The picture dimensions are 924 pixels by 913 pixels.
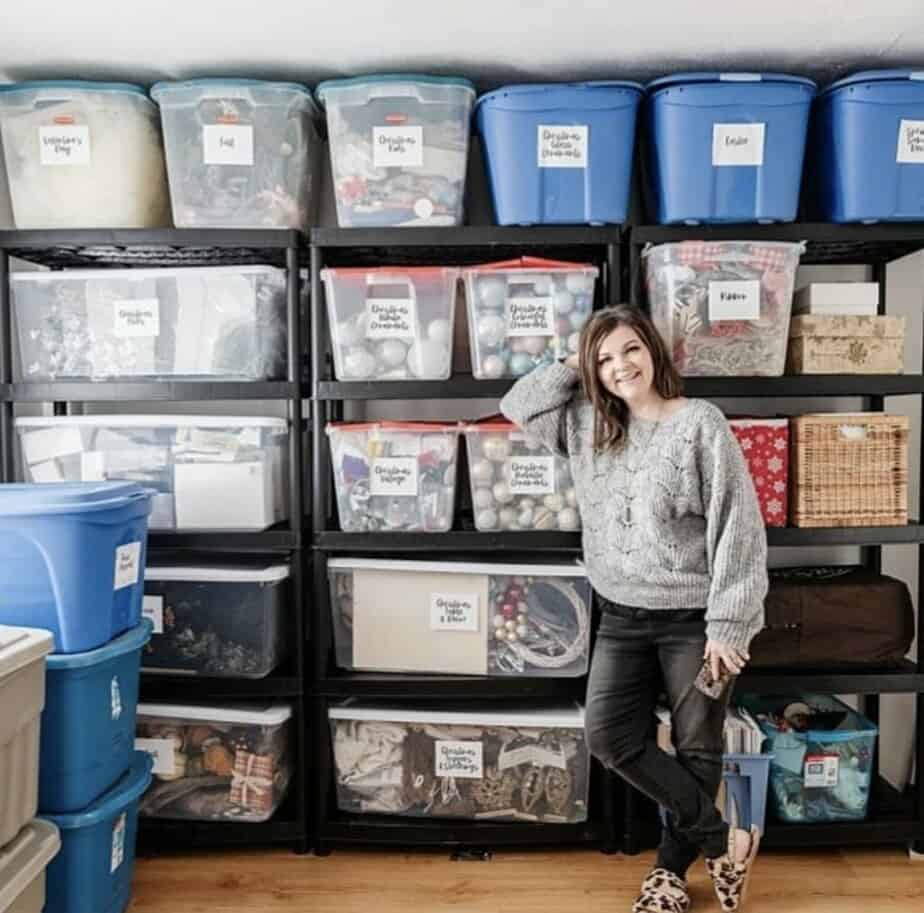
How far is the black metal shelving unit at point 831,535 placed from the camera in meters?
2.10

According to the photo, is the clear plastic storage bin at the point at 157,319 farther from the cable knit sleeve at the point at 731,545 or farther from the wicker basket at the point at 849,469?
the wicker basket at the point at 849,469

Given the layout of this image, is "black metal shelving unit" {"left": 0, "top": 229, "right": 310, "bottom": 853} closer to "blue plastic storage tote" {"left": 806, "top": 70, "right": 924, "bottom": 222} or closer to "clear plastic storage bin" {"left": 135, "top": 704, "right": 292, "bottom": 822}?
"clear plastic storage bin" {"left": 135, "top": 704, "right": 292, "bottom": 822}

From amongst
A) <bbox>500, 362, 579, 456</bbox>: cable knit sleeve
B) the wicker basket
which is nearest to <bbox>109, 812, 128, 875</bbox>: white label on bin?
<bbox>500, 362, 579, 456</bbox>: cable knit sleeve

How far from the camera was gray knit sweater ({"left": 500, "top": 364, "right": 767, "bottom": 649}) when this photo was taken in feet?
5.95

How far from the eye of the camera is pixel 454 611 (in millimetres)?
2195

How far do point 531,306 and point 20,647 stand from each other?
132cm

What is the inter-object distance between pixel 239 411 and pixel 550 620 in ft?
3.59

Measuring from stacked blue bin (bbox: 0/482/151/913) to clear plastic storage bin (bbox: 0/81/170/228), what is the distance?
0.71 m

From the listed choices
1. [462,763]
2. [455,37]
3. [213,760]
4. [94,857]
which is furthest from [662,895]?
[455,37]

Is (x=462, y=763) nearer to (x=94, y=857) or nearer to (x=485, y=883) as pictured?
(x=485, y=883)

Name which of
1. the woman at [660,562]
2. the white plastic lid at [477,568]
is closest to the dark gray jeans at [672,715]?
the woman at [660,562]

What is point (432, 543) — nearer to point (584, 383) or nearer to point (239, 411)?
point (584, 383)

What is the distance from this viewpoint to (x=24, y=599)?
1752mm

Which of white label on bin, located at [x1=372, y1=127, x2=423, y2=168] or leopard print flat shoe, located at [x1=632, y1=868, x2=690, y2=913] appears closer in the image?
leopard print flat shoe, located at [x1=632, y1=868, x2=690, y2=913]
